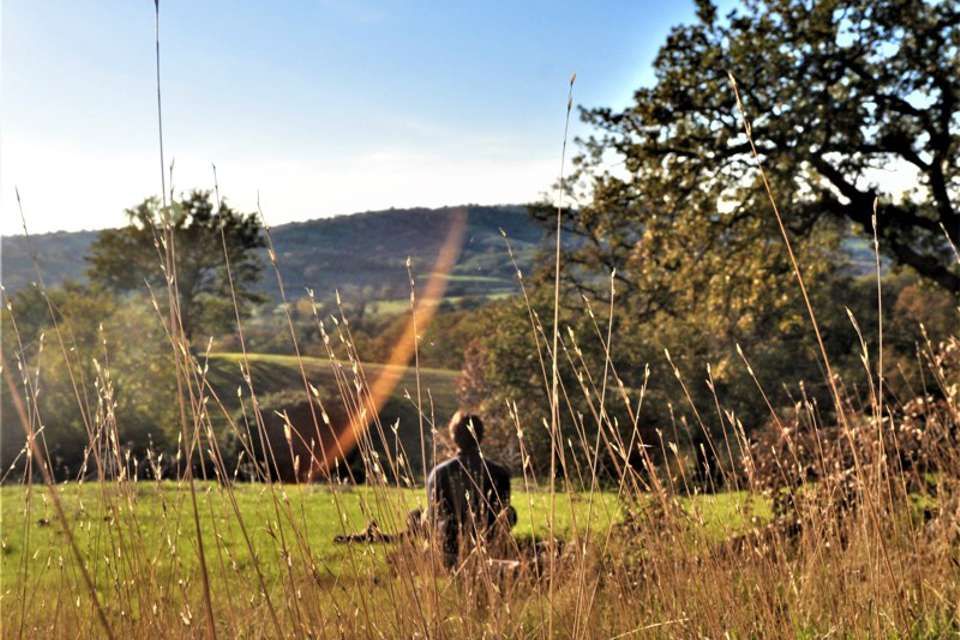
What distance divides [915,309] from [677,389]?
17.9 metres

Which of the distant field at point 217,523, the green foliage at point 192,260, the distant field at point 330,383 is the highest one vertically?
the green foliage at point 192,260

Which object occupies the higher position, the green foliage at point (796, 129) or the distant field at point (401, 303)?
the green foliage at point (796, 129)

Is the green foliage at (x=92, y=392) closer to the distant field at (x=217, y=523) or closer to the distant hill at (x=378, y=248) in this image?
the distant field at (x=217, y=523)

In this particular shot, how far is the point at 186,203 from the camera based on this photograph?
36656 mm

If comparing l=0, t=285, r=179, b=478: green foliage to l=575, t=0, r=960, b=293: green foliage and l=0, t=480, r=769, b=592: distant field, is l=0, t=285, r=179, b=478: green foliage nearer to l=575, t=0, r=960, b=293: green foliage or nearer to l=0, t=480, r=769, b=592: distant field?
l=0, t=480, r=769, b=592: distant field

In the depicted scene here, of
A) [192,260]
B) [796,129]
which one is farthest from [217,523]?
[192,260]

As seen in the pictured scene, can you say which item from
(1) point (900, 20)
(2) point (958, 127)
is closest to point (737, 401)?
(2) point (958, 127)

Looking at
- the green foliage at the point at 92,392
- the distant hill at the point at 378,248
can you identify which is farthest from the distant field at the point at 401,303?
the green foliage at the point at 92,392

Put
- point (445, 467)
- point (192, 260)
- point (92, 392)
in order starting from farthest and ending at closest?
point (192, 260) → point (92, 392) → point (445, 467)

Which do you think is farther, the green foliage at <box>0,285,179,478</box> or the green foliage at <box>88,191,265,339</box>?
the green foliage at <box>88,191,265,339</box>

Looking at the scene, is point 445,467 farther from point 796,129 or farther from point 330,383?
point 330,383

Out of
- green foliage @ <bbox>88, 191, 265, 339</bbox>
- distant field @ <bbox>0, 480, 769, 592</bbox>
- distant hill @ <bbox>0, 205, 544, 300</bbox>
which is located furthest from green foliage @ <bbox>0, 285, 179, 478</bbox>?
distant hill @ <bbox>0, 205, 544, 300</bbox>

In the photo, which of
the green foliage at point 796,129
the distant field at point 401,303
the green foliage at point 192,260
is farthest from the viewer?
the distant field at point 401,303

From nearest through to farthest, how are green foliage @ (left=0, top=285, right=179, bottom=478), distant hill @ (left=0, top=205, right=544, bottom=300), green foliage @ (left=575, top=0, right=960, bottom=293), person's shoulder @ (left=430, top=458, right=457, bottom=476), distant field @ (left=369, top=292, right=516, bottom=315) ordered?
person's shoulder @ (left=430, top=458, right=457, bottom=476) → green foliage @ (left=575, top=0, right=960, bottom=293) → green foliage @ (left=0, top=285, right=179, bottom=478) → distant field @ (left=369, top=292, right=516, bottom=315) → distant hill @ (left=0, top=205, right=544, bottom=300)
